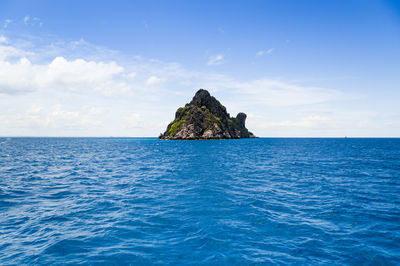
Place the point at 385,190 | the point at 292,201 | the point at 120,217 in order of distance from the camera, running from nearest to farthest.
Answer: the point at 120,217
the point at 292,201
the point at 385,190

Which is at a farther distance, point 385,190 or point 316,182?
point 316,182

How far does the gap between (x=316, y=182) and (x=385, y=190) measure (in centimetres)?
598

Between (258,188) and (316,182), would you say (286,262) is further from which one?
(316,182)

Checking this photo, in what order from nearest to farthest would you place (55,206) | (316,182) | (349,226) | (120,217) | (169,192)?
(349,226) < (120,217) < (55,206) < (169,192) < (316,182)

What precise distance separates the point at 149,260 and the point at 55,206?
11.0m

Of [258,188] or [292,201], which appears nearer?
[292,201]

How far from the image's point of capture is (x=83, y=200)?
56.0ft

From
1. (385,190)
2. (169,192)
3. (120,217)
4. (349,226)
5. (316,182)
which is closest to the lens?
(349,226)

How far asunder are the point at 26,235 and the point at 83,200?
627 cm

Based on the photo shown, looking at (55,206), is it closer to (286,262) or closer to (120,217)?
(120,217)

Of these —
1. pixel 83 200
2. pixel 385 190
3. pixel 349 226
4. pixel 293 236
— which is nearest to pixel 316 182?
pixel 385 190

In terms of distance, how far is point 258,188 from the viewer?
21.2 m

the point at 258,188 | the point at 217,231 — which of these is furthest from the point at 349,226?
the point at 258,188

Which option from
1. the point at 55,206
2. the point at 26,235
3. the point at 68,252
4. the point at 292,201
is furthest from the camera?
the point at 292,201
